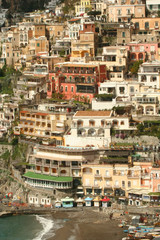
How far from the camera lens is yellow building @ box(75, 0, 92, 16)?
296 ft

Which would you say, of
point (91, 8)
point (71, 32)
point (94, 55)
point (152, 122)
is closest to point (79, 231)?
point (152, 122)

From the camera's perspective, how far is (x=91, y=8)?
295ft

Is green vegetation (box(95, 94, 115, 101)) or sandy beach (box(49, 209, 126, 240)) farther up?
green vegetation (box(95, 94, 115, 101))

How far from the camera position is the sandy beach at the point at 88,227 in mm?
53969

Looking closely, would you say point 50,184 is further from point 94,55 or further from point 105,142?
point 94,55

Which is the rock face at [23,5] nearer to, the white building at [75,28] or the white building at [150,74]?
the white building at [75,28]

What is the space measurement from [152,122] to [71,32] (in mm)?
23450

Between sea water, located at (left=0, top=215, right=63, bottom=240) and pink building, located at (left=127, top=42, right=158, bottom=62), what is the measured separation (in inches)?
964

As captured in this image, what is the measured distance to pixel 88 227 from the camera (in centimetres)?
5569

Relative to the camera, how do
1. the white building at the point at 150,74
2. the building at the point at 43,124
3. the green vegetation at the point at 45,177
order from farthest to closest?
the white building at the point at 150,74, the building at the point at 43,124, the green vegetation at the point at 45,177

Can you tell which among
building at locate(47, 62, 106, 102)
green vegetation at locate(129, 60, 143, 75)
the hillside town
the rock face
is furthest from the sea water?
the rock face

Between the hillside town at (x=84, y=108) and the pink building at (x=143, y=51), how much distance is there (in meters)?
0.11

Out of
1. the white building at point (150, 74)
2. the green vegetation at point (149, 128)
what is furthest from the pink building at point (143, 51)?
the green vegetation at point (149, 128)

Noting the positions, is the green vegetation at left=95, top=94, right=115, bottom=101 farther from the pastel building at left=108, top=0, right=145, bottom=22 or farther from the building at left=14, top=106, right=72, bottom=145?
the pastel building at left=108, top=0, right=145, bottom=22
